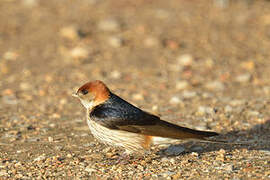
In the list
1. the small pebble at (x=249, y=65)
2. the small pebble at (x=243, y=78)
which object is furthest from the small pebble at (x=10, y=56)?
the small pebble at (x=249, y=65)

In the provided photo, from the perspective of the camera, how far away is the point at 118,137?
5.02m

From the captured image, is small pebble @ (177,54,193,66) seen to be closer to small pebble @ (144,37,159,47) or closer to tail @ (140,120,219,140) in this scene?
small pebble @ (144,37,159,47)

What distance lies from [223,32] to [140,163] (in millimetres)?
5979

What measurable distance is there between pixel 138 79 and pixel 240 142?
321 centimetres

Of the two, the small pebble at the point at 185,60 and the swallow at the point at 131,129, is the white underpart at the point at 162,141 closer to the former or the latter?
the swallow at the point at 131,129

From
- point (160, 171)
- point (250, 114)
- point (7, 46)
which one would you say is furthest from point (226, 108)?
point (7, 46)

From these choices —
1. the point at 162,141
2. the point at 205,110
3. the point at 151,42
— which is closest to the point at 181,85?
the point at 205,110

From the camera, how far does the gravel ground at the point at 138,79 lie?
16.9ft

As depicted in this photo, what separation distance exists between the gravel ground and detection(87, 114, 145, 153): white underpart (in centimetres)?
22

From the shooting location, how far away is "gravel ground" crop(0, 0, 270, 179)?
5148mm

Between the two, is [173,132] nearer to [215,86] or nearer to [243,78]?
[215,86]

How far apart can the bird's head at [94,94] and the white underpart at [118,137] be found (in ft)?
1.09

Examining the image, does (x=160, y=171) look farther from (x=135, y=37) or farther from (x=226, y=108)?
(x=135, y=37)

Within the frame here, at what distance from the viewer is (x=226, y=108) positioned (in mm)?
7086
